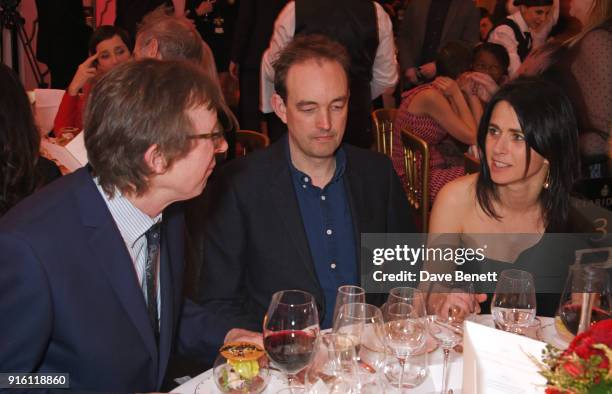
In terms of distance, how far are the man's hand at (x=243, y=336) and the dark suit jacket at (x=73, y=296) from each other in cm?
23

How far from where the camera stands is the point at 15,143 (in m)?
2.31

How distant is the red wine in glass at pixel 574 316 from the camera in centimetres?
156

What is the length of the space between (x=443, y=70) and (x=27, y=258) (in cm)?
363

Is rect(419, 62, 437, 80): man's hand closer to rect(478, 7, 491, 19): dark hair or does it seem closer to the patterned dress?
the patterned dress

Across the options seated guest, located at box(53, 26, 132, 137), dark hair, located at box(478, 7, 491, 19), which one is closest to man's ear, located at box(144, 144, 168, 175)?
seated guest, located at box(53, 26, 132, 137)

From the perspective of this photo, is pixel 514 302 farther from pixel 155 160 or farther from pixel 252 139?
pixel 252 139

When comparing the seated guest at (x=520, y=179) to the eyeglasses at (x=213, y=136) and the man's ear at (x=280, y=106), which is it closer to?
the man's ear at (x=280, y=106)

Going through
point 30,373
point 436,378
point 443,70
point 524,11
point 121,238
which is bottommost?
point 436,378

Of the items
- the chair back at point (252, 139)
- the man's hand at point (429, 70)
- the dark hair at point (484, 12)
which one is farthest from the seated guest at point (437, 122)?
the dark hair at point (484, 12)

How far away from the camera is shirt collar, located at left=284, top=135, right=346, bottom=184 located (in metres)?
2.39

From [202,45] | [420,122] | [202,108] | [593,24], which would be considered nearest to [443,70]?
[420,122]

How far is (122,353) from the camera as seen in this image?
61.1 inches

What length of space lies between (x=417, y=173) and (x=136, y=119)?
2.51 m

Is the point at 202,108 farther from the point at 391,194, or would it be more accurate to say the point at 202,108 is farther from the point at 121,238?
the point at 391,194
